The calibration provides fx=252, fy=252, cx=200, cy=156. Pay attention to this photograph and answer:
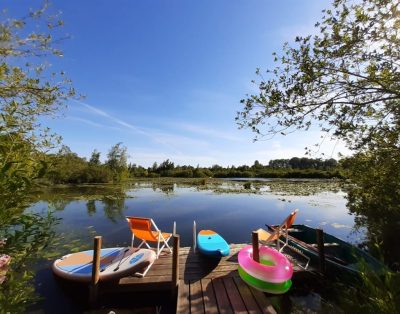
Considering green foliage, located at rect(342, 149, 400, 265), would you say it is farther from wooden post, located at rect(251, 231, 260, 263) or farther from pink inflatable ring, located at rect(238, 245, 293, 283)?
wooden post, located at rect(251, 231, 260, 263)

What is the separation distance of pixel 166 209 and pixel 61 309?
13008 millimetres

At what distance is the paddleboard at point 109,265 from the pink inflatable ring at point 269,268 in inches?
96.6

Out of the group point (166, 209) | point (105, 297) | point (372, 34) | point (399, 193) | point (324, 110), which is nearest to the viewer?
point (372, 34)

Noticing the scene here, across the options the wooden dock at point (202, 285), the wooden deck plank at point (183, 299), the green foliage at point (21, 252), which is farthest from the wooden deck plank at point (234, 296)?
the green foliage at point (21, 252)

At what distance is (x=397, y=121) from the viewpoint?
579cm

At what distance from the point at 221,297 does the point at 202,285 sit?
65cm

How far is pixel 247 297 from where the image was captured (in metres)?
5.35

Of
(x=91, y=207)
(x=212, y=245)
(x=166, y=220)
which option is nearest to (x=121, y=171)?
(x=91, y=207)

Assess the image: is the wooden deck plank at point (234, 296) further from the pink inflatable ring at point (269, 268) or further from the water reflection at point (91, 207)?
the water reflection at point (91, 207)

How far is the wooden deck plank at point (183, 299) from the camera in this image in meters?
4.94

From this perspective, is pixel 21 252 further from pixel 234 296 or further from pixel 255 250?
pixel 255 250

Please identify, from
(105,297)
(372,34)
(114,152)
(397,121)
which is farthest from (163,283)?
(114,152)

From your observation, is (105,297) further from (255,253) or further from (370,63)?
(370,63)

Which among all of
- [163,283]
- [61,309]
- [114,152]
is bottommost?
[61,309]
